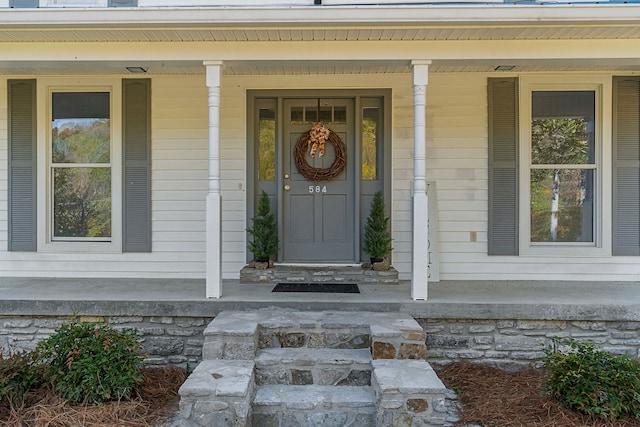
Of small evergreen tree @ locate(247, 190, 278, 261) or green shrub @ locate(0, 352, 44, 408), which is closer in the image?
green shrub @ locate(0, 352, 44, 408)

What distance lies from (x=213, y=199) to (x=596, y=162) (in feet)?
12.8

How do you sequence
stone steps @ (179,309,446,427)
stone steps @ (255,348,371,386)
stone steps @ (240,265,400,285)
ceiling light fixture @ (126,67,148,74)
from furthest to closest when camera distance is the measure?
1. stone steps @ (240,265,400,285)
2. ceiling light fixture @ (126,67,148,74)
3. stone steps @ (255,348,371,386)
4. stone steps @ (179,309,446,427)

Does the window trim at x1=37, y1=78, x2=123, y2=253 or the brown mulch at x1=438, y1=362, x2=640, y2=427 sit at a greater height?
the window trim at x1=37, y1=78, x2=123, y2=253

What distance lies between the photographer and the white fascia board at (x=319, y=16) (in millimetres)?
3600

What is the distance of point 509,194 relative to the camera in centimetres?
491

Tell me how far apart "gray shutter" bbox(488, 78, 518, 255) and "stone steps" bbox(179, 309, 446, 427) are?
1.88 m

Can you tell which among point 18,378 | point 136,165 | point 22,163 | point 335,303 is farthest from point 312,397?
point 22,163

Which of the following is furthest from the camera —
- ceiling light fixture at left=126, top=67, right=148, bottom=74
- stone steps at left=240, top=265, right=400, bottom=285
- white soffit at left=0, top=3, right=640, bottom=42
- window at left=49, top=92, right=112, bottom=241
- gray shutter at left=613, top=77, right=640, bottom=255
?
window at left=49, top=92, right=112, bottom=241

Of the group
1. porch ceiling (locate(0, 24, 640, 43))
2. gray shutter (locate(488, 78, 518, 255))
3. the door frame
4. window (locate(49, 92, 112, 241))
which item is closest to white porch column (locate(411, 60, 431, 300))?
porch ceiling (locate(0, 24, 640, 43))

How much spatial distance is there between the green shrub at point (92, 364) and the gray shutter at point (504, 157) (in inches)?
145

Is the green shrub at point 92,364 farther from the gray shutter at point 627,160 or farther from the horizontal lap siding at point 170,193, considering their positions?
the gray shutter at point 627,160

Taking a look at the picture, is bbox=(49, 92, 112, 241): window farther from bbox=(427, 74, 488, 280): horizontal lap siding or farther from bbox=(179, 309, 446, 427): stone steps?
bbox=(427, 74, 488, 280): horizontal lap siding

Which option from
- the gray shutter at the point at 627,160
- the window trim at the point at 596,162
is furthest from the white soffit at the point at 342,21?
the gray shutter at the point at 627,160

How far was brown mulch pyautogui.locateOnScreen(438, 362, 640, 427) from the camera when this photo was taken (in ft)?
9.42
